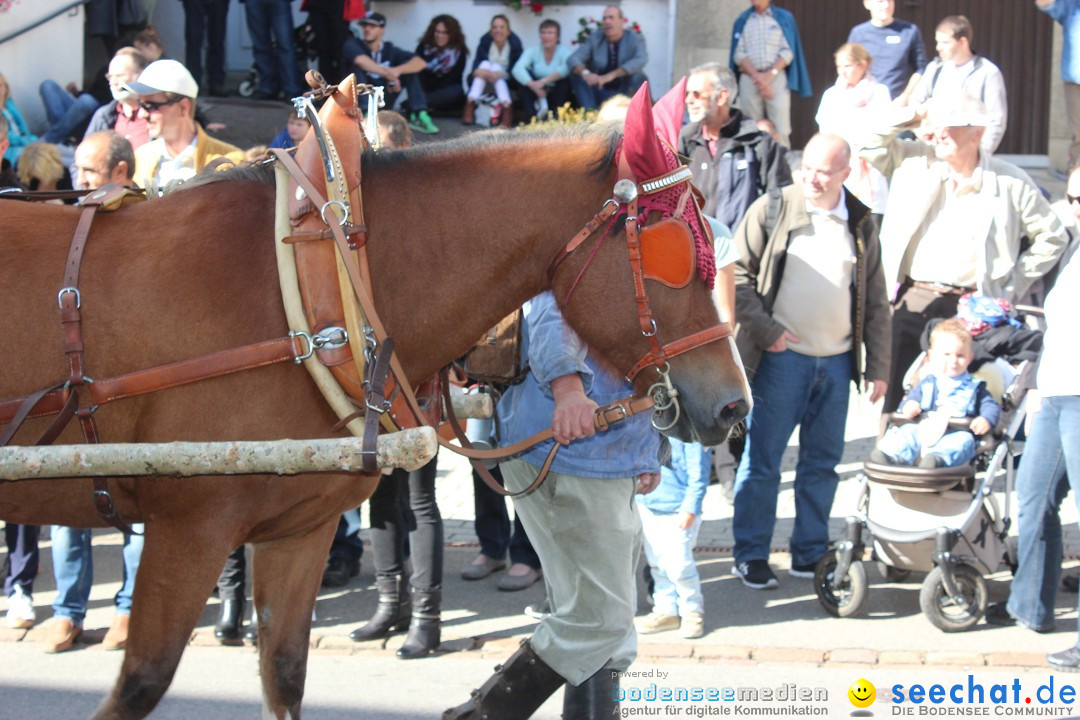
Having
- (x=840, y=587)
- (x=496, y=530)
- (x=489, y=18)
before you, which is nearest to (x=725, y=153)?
(x=496, y=530)

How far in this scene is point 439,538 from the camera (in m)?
5.42

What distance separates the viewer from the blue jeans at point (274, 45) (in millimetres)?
13062

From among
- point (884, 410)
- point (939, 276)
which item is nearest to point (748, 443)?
point (884, 410)

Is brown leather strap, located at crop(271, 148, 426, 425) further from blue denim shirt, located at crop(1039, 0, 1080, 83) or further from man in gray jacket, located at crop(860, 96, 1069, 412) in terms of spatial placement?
blue denim shirt, located at crop(1039, 0, 1080, 83)

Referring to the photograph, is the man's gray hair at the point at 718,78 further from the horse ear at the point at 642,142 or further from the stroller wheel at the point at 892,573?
the horse ear at the point at 642,142

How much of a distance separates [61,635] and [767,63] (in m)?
8.67

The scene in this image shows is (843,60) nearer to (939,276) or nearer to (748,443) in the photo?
(939,276)

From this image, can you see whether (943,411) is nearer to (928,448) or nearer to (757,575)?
(928,448)

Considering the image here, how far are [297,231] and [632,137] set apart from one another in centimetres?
85

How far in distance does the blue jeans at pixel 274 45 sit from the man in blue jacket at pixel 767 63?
180 inches

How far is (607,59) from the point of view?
13.1 m

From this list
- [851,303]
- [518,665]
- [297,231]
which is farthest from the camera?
[851,303]

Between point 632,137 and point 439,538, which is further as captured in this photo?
point 439,538

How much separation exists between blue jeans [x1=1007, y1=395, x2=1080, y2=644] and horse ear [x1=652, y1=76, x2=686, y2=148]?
2.70 meters
